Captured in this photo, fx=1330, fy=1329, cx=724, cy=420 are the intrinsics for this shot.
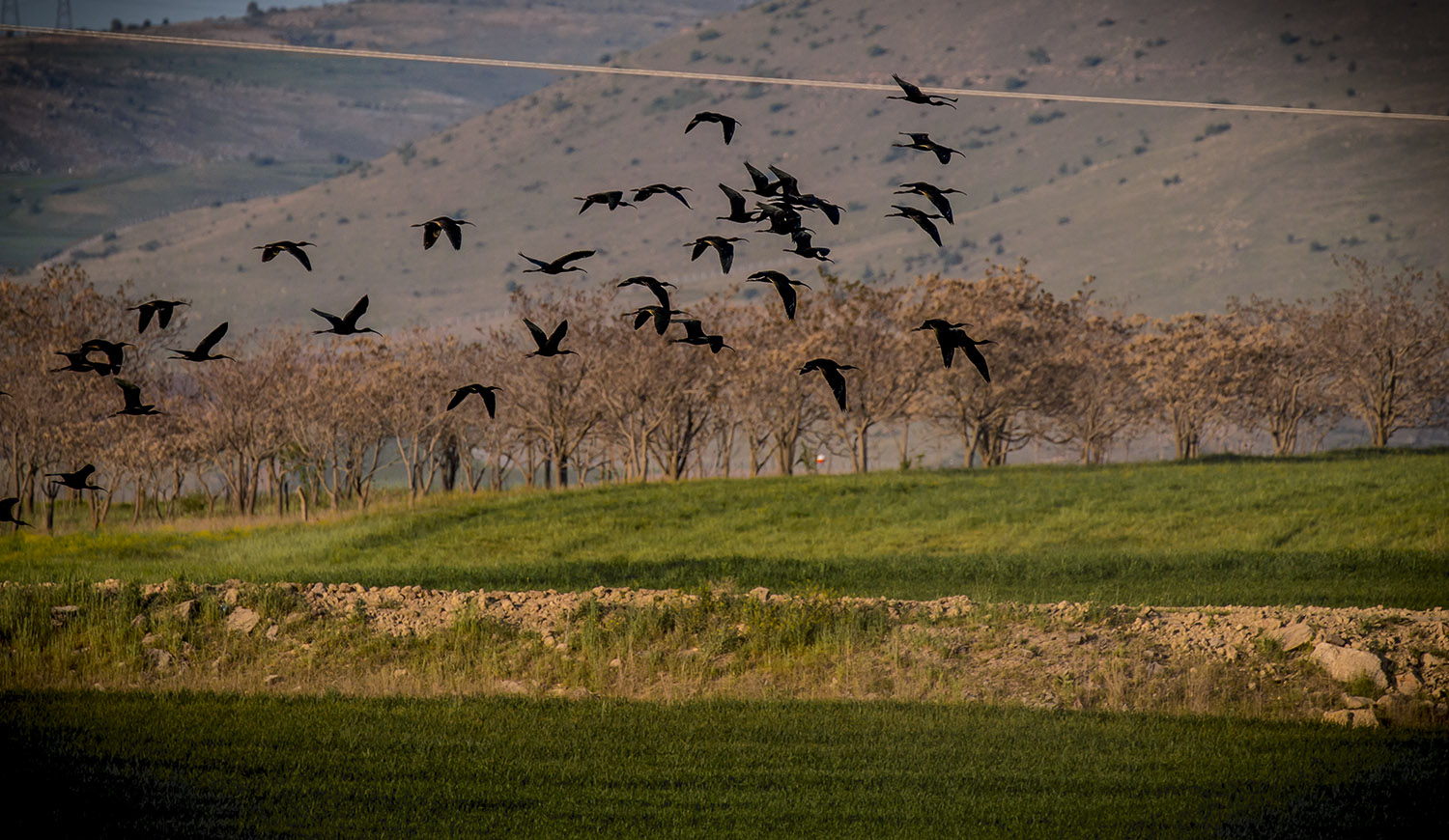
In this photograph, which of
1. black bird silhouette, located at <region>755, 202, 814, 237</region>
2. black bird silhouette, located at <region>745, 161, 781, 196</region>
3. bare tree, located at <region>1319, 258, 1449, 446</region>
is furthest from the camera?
bare tree, located at <region>1319, 258, 1449, 446</region>

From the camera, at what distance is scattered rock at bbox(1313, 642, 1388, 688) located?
16.9 meters

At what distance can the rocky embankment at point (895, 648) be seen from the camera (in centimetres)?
1731

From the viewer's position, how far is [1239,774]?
13.6 meters

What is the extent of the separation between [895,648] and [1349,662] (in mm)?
5970

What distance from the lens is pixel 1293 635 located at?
1820 centimetres

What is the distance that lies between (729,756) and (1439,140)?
20491 cm

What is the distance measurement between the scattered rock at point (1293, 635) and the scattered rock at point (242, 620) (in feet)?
50.4

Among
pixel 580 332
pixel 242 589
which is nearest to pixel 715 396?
pixel 580 332

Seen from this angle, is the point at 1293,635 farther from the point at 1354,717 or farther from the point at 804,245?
the point at 804,245

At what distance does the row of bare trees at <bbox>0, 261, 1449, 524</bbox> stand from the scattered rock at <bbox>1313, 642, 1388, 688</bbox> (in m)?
38.6

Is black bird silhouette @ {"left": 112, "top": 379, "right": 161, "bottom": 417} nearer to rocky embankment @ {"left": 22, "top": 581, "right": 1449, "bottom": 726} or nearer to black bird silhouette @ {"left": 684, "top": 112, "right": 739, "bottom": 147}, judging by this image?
black bird silhouette @ {"left": 684, "top": 112, "right": 739, "bottom": 147}

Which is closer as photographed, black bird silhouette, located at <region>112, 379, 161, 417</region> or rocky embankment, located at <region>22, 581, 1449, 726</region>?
black bird silhouette, located at <region>112, 379, 161, 417</region>

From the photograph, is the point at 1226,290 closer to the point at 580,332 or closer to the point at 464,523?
the point at 580,332

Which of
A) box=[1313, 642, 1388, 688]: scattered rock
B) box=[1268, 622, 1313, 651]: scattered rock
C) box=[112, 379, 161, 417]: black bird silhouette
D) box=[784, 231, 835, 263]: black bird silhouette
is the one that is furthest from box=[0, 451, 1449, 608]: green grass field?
box=[112, 379, 161, 417]: black bird silhouette
